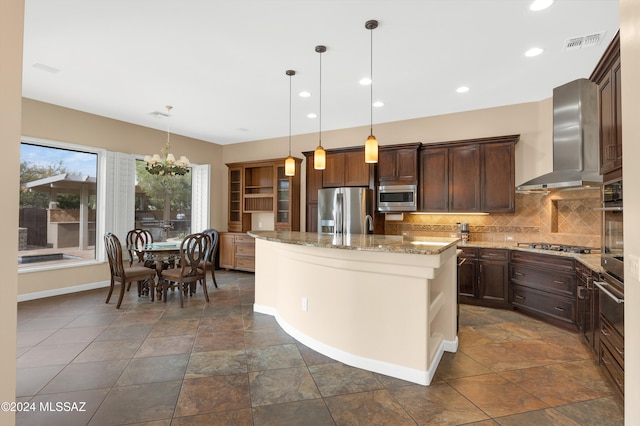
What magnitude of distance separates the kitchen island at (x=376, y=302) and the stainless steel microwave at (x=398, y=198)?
2037 millimetres

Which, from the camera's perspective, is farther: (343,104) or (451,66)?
(343,104)

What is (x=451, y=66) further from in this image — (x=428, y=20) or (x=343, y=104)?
(x=343, y=104)

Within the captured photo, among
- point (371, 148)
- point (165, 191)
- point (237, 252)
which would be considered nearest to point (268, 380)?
point (371, 148)

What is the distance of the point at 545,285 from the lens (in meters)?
3.83

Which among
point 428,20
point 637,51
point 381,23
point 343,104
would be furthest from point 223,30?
point 637,51

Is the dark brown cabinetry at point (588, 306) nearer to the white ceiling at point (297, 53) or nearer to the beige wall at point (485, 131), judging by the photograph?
the beige wall at point (485, 131)

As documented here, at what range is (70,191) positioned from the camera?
5199mm

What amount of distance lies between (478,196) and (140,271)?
4.93 metres

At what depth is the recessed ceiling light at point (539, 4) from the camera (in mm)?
2516

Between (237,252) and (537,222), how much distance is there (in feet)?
17.8

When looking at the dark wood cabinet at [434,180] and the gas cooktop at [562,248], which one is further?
the dark wood cabinet at [434,180]

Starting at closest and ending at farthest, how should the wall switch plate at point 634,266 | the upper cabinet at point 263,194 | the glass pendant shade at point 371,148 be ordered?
the wall switch plate at point 634,266 → the glass pendant shade at point 371,148 → the upper cabinet at point 263,194

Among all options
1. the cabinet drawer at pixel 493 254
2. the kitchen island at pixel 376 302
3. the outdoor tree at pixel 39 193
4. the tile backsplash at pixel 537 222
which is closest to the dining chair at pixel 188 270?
the kitchen island at pixel 376 302

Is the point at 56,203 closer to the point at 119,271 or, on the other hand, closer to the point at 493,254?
the point at 119,271
